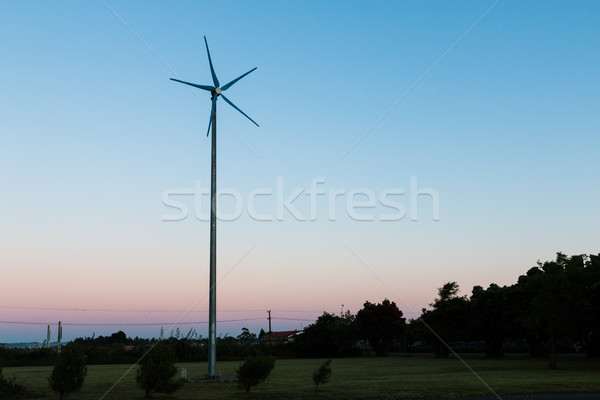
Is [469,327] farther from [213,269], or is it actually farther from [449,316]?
[213,269]

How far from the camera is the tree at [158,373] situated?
24266 mm

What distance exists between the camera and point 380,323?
281 ft

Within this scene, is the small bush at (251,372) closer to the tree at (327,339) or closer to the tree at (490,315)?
the tree at (490,315)

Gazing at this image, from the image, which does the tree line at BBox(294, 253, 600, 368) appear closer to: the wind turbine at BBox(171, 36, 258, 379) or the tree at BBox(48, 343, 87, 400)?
the wind turbine at BBox(171, 36, 258, 379)

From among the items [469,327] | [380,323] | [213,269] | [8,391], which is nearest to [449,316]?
[469,327]

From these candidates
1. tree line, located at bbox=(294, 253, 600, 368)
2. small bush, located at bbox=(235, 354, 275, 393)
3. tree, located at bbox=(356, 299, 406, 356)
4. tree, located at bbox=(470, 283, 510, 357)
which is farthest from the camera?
tree, located at bbox=(356, 299, 406, 356)

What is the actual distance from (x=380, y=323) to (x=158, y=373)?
2539 inches

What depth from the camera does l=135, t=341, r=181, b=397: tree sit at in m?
24.3

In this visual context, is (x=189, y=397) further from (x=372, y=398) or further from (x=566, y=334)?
(x=566, y=334)

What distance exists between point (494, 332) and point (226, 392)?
166ft

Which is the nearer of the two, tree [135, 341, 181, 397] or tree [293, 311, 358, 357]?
tree [135, 341, 181, 397]

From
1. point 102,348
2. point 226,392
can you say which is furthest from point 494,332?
point 226,392

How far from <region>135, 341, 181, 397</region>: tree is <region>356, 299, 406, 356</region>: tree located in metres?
63.1

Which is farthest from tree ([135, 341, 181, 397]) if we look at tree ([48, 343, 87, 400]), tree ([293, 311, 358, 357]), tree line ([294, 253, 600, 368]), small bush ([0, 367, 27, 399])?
tree ([293, 311, 358, 357])
